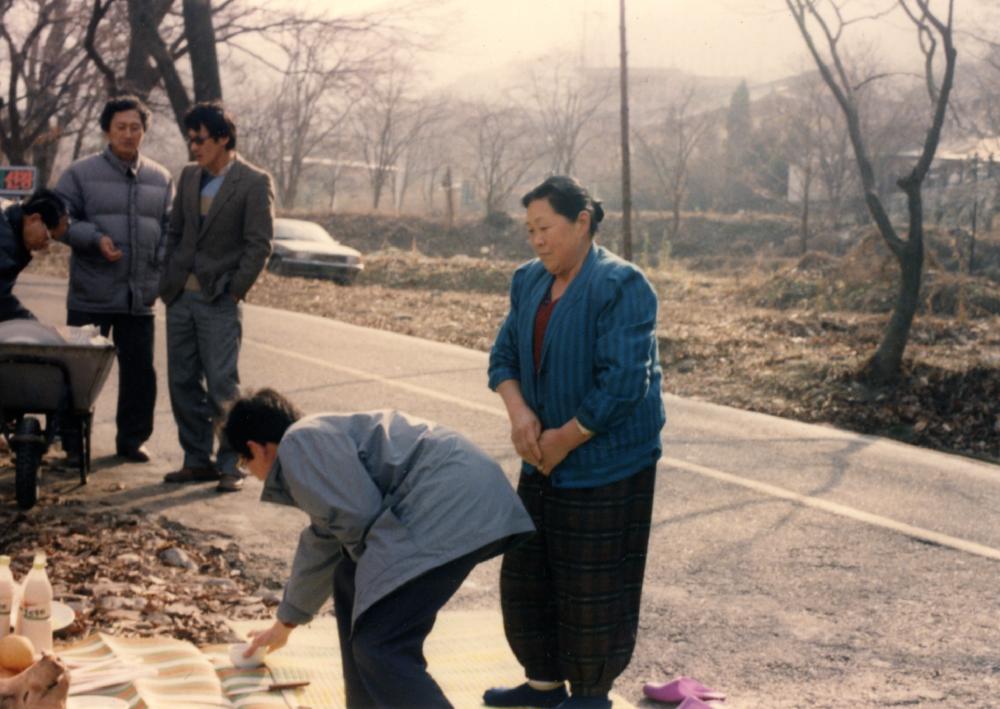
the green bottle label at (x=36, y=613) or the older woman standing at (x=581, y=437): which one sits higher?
the older woman standing at (x=581, y=437)

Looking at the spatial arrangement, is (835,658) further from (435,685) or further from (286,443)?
(286,443)

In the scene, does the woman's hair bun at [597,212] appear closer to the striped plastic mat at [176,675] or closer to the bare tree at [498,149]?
the striped plastic mat at [176,675]

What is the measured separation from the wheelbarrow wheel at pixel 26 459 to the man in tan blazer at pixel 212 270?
0.92 metres

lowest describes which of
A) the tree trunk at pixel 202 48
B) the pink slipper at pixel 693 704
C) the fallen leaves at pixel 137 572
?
the pink slipper at pixel 693 704

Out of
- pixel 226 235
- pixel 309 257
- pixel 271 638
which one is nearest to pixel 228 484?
pixel 226 235

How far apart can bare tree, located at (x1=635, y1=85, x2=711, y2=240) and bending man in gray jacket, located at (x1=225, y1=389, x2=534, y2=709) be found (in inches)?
1846

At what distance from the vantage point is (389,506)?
371 cm

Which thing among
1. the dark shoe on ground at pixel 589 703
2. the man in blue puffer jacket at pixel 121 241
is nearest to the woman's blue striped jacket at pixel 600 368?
the dark shoe on ground at pixel 589 703

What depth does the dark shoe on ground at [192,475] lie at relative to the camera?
782 cm

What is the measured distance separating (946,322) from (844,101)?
444 centimetres

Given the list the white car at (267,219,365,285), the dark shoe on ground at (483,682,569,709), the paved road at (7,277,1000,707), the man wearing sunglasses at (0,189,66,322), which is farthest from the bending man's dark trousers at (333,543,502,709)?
the white car at (267,219,365,285)

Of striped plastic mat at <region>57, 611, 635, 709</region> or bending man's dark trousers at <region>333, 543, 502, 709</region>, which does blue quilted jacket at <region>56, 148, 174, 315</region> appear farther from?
bending man's dark trousers at <region>333, 543, 502, 709</region>

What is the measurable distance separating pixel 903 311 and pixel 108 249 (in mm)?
8121

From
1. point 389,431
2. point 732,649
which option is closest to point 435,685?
point 389,431
